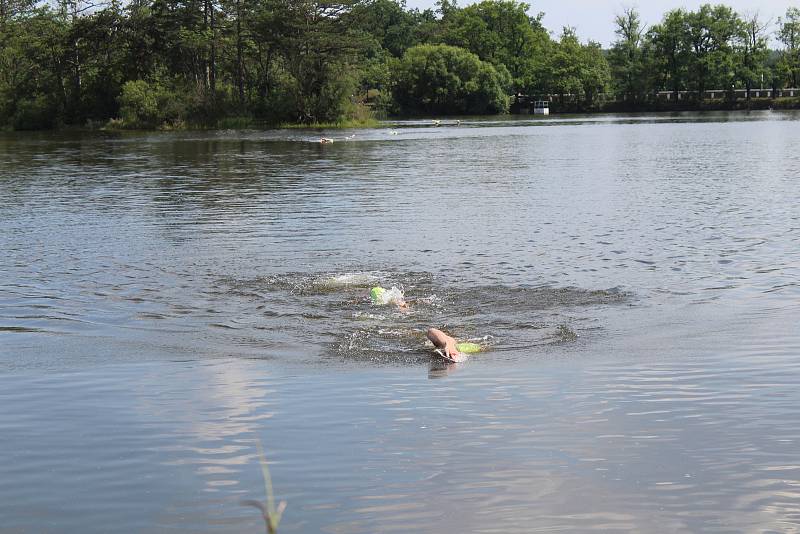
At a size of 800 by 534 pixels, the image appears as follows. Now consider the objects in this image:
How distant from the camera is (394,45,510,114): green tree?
143 meters

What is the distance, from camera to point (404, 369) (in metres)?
11.2

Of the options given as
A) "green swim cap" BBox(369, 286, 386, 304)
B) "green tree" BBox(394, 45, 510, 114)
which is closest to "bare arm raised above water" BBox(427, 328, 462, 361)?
"green swim cap" BBox(369, 286, 386, 304)

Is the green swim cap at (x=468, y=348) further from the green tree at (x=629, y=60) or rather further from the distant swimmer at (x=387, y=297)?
the green tree at (x=629, y=60)

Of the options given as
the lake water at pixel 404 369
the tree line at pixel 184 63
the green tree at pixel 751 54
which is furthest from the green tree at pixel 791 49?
the lake water at pixel 404 369

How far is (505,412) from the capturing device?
365 inches

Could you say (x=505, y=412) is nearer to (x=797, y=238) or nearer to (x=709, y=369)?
(x=709, y=369)

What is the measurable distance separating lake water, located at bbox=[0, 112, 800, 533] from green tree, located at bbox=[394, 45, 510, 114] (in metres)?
118

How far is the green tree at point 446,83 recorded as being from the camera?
470 feet

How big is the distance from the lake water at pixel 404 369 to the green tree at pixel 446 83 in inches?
4646

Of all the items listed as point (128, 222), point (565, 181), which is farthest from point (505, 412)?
point (565, 181)

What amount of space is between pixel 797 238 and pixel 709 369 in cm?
1114

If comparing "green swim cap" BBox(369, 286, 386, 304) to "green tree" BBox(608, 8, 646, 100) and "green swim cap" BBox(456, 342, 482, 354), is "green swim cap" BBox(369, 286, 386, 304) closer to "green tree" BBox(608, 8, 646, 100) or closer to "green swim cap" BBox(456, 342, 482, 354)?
"green swim cap" BBox(456, 342, 482, 354)

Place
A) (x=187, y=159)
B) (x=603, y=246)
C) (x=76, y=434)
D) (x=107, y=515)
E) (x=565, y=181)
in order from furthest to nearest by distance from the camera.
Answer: (x=187, y=159), (x=565, y=181), (x=603, y=246), (x=76, y=434), (x=107, y=515)

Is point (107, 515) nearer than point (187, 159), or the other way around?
point (107, 515)
